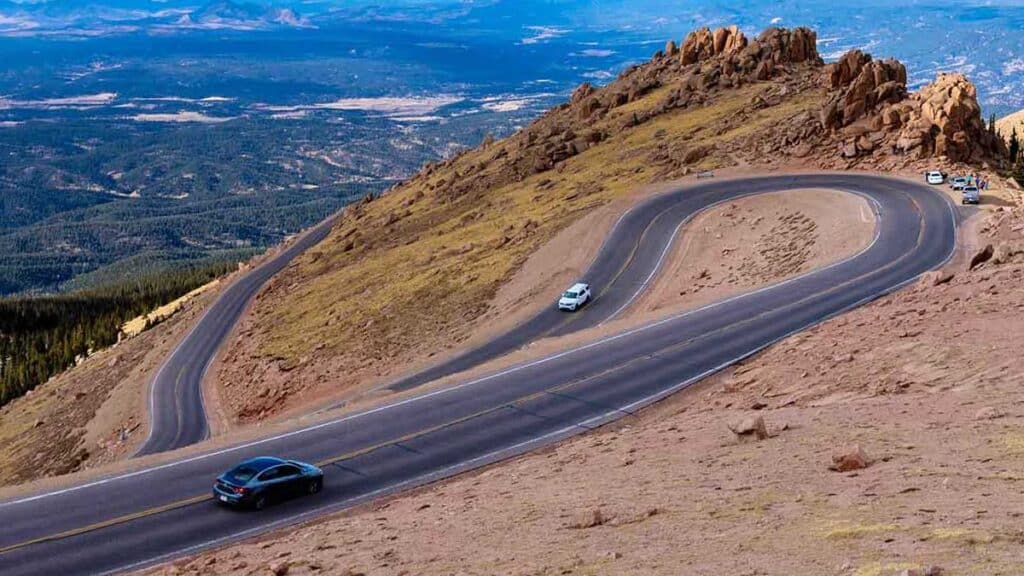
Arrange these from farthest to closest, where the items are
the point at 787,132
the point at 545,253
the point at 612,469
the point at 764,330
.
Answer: the point at 787,132, the point at 545,253, the point at 764,330, the point at 612,469

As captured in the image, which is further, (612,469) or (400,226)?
(400,226)

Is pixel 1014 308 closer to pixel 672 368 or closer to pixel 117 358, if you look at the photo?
pixel 672 368

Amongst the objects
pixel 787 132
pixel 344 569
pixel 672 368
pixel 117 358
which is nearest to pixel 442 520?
pixel 344 569

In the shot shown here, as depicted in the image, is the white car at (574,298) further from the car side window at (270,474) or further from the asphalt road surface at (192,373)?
the car side window at (270,474)

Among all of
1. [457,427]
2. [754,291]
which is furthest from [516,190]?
[457,427]

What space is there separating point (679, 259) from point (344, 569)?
162 feet

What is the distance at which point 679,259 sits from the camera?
6800cm

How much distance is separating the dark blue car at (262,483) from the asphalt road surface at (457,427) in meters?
0.33

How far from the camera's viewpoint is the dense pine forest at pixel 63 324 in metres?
125

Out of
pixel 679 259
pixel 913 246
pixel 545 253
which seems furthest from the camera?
pixel 545 253

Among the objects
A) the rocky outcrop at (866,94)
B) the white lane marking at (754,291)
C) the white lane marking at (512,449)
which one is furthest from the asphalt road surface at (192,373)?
the rocky outcrop at (866,94)

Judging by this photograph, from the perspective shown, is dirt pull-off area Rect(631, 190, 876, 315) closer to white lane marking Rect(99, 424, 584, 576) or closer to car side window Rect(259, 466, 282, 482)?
white lane marking Rect(99, 424, 584, 576)

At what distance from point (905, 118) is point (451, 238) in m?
35.8

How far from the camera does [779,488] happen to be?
22766mm
